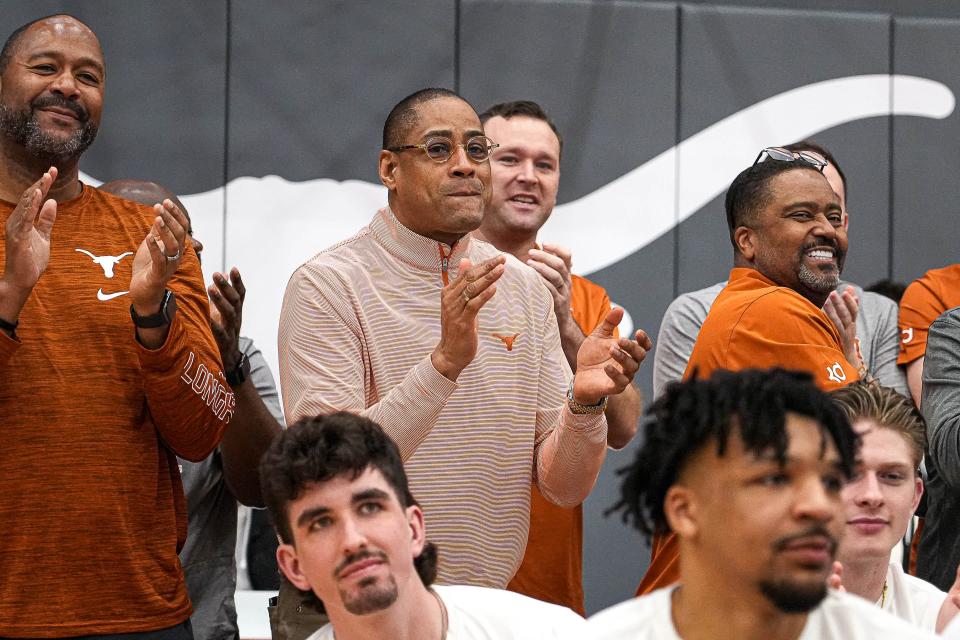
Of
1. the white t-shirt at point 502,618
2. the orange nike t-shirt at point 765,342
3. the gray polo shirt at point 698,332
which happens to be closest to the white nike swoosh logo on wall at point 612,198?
the gray polo shirt at point 698,332

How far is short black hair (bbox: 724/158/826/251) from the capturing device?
3164 mm

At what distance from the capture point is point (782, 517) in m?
1.66

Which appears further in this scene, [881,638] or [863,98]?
[863,98]

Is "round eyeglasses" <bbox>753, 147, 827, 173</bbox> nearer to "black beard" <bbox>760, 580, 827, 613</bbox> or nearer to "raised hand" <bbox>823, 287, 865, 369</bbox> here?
"raised hand" <bbox>823, 287, 865, 369</bbox>

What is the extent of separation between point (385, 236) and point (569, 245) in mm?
2159

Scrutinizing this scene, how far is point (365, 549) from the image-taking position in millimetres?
2045

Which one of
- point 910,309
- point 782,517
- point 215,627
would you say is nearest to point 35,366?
point 215,627

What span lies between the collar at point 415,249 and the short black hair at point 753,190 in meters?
0.80

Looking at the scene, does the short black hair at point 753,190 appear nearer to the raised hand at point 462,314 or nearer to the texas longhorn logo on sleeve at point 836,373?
the texas longhorn logo on sleeve at point 836,373

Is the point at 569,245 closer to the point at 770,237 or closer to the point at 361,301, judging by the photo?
the point at 770,237

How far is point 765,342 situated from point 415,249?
2.56 feet

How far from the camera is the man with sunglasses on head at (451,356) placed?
2508 mm

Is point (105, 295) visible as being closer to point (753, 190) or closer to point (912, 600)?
point (753, 190)

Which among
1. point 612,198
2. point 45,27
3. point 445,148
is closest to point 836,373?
point 445,148
